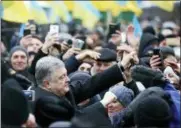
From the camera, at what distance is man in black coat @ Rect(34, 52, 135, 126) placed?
21.3 feet

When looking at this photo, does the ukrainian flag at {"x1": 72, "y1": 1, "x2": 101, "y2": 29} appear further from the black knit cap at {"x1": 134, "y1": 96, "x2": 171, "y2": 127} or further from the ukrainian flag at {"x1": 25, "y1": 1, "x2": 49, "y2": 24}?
the black knit cap at {"x1": 134, "y1": 96, "x2": 171, "y2": 127}

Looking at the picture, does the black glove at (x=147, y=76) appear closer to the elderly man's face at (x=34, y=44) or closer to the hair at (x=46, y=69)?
the hair at (x=46, y=69)

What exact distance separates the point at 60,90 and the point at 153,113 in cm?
135

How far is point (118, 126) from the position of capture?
27.1ft

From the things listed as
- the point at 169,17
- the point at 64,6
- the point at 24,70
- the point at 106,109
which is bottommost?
the point at 169,17

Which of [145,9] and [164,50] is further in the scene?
[145,9]

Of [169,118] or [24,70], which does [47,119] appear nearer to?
[169,118]

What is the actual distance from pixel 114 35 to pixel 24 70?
306 cm

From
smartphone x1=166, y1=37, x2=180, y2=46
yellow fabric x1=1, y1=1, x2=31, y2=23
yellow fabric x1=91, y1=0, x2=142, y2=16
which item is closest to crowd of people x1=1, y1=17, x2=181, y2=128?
yellow fabric x1=1, y1=1, x2=31, y2=23

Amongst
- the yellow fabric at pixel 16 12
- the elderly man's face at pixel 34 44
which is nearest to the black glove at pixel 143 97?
the elderly man's face at pixel 34 44

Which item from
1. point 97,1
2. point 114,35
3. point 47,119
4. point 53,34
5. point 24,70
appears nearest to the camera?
point 47,119

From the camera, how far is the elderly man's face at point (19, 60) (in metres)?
11.8

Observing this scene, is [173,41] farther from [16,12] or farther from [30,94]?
[30,94]

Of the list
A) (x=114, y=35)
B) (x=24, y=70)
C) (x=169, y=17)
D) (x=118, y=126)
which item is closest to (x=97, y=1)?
(x=114, y=35)
